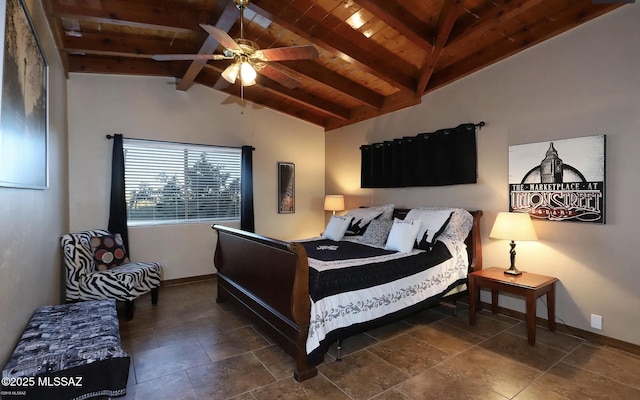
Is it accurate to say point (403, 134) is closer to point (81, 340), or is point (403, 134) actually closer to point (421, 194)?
point (421, 194)

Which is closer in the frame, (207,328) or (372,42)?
(207,328)

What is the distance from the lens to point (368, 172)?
5.21 metres

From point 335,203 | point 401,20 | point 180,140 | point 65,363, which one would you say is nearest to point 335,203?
point 335,203

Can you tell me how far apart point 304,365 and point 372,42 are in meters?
3.37

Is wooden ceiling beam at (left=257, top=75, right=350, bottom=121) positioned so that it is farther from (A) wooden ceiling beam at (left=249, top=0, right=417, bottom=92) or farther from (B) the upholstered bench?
(B) the upholstered bench

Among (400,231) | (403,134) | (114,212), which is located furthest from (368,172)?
(114,212)

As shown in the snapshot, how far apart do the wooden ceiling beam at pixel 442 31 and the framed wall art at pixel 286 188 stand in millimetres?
2722

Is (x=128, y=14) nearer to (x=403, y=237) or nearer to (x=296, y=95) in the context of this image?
(x=296, y=95)

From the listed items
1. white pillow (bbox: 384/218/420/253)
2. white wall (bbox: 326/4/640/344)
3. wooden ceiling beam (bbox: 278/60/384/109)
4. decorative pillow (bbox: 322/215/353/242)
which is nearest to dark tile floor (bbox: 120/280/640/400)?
white wall (bbox: 326/4/640/344)

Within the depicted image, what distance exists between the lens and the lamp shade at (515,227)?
3.00m

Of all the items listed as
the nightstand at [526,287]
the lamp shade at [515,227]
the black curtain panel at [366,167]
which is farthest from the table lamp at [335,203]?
the lamp shade at [515,227]

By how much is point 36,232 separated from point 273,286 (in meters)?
1.82

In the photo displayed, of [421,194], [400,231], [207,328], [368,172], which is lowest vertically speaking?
[207,328]

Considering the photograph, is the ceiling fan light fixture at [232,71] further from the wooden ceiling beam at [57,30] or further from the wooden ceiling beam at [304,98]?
the wooden ceiling beam at [304,98]
